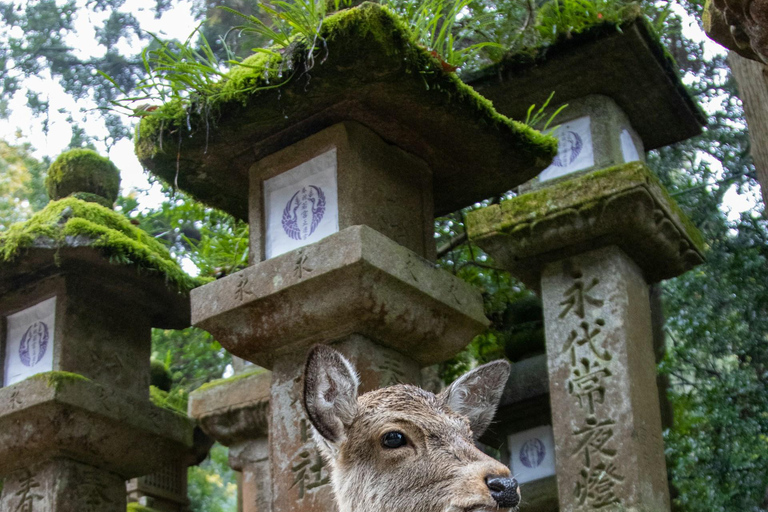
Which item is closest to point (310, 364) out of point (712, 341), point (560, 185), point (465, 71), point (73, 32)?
point (560, 185)

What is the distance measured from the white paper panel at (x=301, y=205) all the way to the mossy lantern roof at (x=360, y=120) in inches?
7.6

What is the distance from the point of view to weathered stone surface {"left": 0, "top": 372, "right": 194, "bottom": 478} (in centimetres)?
612

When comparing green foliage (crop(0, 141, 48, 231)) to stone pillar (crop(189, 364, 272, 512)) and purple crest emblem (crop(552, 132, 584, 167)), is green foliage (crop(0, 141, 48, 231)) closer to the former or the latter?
stone pillar (crop(189, 364, 272, 512))

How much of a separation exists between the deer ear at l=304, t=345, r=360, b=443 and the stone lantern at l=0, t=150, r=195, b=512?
3240 mm

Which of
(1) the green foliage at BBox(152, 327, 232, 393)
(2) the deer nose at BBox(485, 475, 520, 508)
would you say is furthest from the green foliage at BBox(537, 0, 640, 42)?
(1) the green foliage at BBox(152, 327, 232, 393)

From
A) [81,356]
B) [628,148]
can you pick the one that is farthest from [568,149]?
[81,356]

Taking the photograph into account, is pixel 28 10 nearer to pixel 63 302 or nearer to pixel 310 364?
pixel 63 302

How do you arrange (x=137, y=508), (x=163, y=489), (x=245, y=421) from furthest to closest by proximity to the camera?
(x=163, y=489)
(x=137, y=508)
(x=245, y=421)

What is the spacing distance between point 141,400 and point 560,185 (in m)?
2.87

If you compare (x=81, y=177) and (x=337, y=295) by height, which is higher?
(x=81, y=177)

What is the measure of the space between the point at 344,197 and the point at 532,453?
2.53 metres

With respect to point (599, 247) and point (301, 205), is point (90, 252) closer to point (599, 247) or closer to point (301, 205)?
point (301, 205)

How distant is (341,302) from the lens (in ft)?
16.5

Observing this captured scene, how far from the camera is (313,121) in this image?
217 inches
